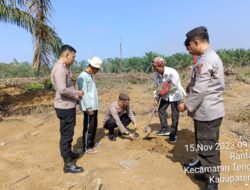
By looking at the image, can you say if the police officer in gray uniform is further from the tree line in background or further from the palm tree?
the tree line in background

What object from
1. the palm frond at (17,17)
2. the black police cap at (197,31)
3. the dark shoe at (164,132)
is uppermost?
the palm frond at (17,17)

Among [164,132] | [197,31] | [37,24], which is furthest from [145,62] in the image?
[197,31]

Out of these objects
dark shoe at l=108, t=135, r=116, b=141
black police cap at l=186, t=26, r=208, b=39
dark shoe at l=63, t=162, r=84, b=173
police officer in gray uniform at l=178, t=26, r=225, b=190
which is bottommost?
dark shoe at l=63, t=162, r=84, b=173

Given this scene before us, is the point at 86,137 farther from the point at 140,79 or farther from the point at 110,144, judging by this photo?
the point at 140,79

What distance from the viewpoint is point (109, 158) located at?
471cm

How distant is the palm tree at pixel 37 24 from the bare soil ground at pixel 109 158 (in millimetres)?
1482

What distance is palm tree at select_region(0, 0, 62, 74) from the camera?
7.39 metres

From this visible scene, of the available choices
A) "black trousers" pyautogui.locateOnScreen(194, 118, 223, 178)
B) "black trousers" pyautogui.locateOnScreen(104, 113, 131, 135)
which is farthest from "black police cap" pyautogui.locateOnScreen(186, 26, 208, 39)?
"black trousers" pyautogui.locateOnScreen(104, 113, 131, 135)

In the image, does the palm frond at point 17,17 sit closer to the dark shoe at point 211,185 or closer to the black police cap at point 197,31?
the black police cap at point 197,31

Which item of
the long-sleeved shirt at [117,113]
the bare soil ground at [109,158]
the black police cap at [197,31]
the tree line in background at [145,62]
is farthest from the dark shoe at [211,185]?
the tree line in background at [145,62]

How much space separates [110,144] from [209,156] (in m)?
2.22

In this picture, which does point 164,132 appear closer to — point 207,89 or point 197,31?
point 207,89

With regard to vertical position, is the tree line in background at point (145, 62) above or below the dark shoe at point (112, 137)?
above

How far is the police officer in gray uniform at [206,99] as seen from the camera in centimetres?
337
